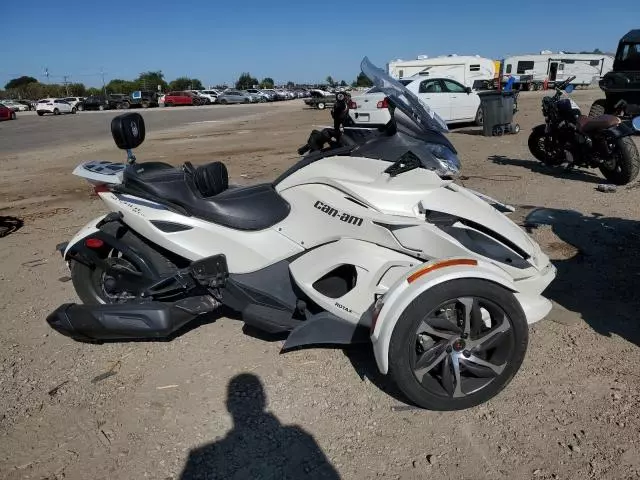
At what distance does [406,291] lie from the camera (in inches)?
99.3

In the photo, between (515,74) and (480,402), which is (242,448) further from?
(515,74)

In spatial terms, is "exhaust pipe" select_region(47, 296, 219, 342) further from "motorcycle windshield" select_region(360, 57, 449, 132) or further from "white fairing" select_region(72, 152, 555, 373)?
"motorcycle windshield" select_region(360, 57, 449, 132)

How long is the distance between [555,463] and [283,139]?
46.8 feet

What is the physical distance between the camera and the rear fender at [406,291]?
250 centimetres

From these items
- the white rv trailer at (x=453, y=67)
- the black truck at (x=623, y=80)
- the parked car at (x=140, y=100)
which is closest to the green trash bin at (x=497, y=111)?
the black truck at (x=623, y=80)

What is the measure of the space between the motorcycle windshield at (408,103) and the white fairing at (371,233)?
0.33m

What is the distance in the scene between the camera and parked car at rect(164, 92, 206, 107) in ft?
168

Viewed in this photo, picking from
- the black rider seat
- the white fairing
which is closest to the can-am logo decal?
the white fairing

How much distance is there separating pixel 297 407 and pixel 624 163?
6868 mm

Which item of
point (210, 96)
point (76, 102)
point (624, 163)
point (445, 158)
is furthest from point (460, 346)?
point (210, 96)

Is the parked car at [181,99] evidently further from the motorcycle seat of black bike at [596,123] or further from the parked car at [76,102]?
the motorcycle seat of black bike at [596,123]

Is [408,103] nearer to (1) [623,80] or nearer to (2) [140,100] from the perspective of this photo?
(1) [623,80]

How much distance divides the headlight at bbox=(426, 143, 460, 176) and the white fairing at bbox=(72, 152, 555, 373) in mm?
68

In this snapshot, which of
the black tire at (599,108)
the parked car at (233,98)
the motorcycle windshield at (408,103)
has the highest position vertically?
the parked car at (233,98)
